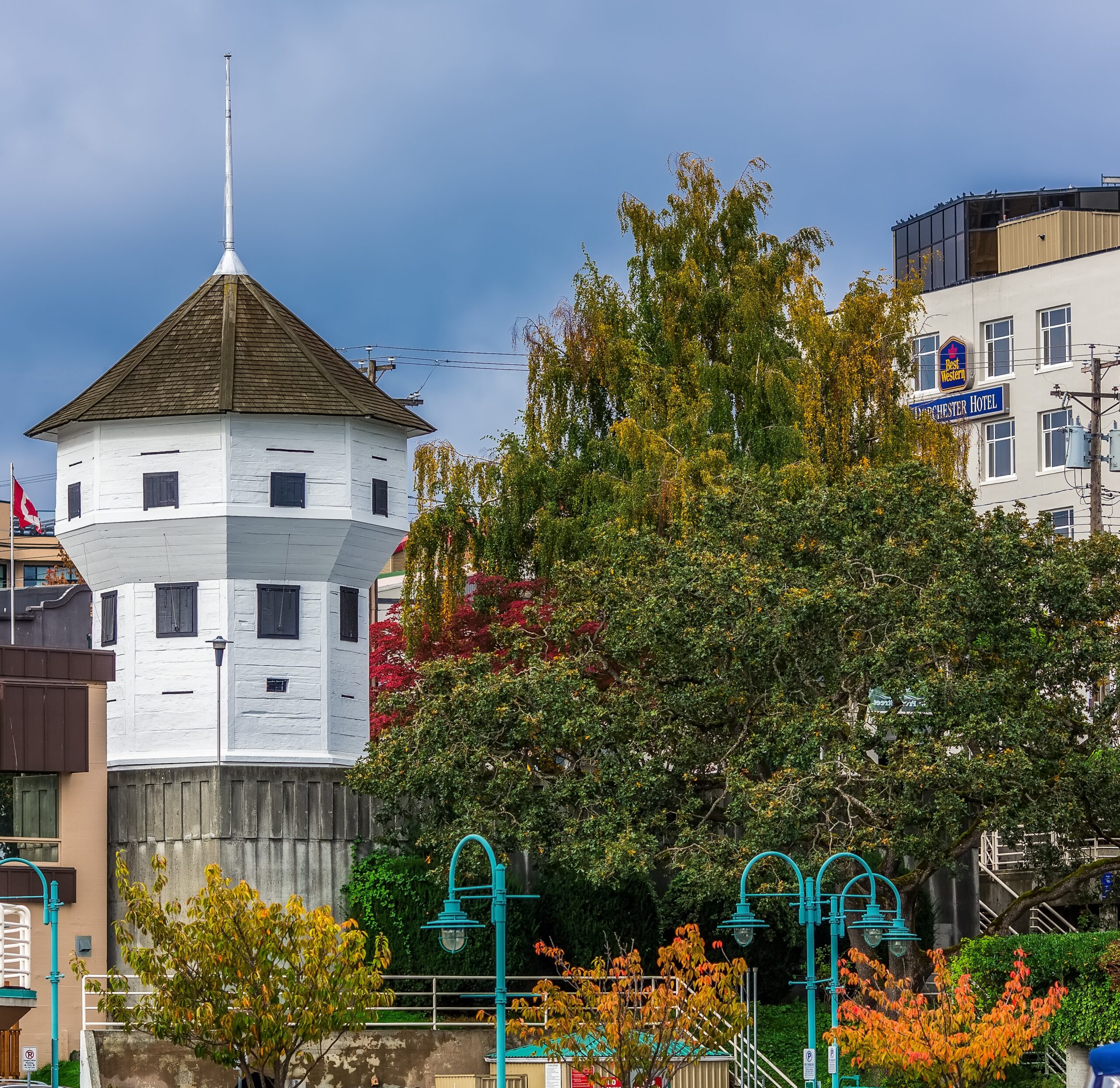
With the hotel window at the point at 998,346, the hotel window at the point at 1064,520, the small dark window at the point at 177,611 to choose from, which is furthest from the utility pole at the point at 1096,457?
the small dark window at the point at 177,611

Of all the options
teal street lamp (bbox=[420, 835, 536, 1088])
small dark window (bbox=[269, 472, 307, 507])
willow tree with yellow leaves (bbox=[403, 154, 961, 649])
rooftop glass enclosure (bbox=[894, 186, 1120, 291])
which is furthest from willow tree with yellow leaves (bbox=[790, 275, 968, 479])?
rooftop glass enclosure (bbox=[894, 186, 1120, 291])

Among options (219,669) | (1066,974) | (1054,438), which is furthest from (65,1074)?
(1054,438)

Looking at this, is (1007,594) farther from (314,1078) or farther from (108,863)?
(108,863)

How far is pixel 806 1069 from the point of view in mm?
32656

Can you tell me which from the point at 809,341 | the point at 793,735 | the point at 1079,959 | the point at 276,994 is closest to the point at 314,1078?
the point at 276,994

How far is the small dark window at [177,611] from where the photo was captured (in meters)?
46.3

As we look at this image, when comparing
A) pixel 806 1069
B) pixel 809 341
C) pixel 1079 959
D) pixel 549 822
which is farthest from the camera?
pixel 809 341

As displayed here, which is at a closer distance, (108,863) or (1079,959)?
(1079,959)

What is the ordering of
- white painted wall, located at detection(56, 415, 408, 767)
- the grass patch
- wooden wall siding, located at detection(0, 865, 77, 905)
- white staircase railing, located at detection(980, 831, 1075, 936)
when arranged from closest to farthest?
the grass patch < wooden wall siding, located at detection(0, 865, 77, 905) < white painted wall, located at detection(56, 415, 408, 767) < white staircase railing, located at detection(980, 831, 1075, 936)

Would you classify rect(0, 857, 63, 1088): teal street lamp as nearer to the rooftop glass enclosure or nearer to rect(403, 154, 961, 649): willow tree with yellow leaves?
rect(403, 154, 961, 649): willow tree with yellow leaves

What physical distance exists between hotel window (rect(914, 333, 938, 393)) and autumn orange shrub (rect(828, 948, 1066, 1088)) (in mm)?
46771

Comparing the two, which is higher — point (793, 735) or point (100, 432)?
point (100, 432)

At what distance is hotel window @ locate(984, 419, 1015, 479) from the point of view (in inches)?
3157

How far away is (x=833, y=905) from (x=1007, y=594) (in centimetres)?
905
